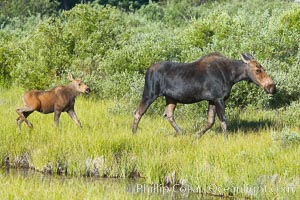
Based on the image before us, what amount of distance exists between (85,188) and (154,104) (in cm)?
668

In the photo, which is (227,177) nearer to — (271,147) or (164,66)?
(271,147)

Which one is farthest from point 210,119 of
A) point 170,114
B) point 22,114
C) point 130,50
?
point 130,50

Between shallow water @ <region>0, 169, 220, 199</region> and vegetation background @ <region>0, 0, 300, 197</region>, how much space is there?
0.31 m

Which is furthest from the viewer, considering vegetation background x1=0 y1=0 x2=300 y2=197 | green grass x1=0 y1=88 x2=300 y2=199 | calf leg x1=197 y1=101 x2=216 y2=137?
calf leg x1=197 y1=101 x2=216 y2=137

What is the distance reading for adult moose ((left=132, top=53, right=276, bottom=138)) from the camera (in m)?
12.5

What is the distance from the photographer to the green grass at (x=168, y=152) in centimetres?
970

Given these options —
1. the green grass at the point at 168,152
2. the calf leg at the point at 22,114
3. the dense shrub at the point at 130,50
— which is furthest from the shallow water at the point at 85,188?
the dense shrub at the point at 130,50

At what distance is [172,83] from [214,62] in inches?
34.6

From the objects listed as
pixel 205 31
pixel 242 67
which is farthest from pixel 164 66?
pixel 205 31

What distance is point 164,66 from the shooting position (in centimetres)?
1296

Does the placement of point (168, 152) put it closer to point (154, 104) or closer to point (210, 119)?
point (210, 119)

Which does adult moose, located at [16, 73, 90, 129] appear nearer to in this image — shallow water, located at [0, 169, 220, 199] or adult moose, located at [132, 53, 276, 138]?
adult moose, located at [132, 53, 276, 138]

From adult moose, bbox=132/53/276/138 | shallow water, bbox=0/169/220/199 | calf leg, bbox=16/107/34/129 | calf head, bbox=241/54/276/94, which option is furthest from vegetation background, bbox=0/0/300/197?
calf head, bbox=241/54/276/94

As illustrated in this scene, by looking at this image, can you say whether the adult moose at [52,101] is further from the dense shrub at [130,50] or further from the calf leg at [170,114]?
the dense shrub at [130,50]
